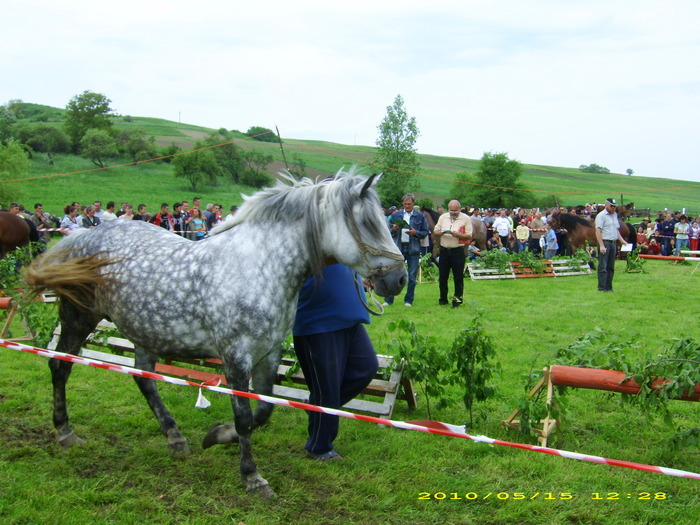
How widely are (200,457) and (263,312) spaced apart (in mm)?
1612

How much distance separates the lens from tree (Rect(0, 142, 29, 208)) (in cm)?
3181

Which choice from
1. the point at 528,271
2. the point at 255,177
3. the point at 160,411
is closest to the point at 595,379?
the point at 160,411

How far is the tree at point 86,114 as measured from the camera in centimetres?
6206

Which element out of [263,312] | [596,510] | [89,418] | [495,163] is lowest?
[89,418]

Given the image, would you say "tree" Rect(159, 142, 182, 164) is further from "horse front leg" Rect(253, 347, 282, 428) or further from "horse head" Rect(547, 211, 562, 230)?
"horse front leg" Rect(253, 347, 282, 428)

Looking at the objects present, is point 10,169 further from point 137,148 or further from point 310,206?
point 310,206

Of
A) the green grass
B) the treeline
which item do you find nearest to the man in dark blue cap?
the green grass

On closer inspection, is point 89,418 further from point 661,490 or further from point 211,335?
point 661,490

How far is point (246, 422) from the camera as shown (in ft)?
12.2

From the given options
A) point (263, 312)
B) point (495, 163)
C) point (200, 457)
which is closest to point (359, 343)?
point (263, 312)

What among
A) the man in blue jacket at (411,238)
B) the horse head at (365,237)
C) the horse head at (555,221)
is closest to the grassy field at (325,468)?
the horse head at (365,237)

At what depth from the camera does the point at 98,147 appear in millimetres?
52469

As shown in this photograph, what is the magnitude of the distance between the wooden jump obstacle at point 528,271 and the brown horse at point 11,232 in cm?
1149

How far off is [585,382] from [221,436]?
2887 mm
